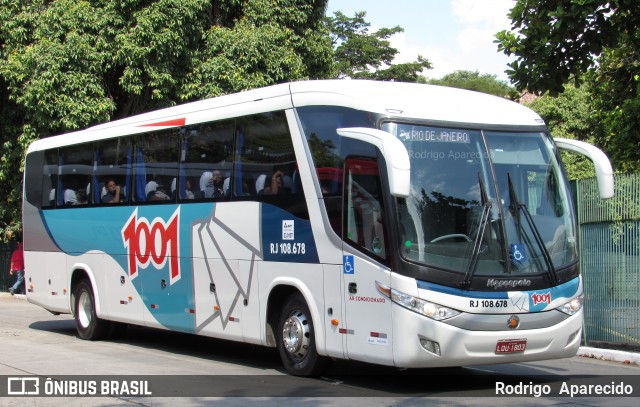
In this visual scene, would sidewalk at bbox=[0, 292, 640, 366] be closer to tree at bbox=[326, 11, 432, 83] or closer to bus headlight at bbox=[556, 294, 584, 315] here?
bus headlight at bbox=[556, 294, 584, 315]

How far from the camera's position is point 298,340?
10719mm

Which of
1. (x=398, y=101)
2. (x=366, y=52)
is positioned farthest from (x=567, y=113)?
(x=398, y=101)

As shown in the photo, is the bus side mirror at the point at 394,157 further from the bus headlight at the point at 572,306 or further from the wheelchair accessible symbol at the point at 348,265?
the bus headlight at the point at 572,306

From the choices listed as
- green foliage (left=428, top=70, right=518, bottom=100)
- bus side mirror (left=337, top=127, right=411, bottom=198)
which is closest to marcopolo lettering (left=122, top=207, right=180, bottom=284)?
bus side mirror (left=337, top=127, right=411, bottom=198)

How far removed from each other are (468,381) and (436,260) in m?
2.26

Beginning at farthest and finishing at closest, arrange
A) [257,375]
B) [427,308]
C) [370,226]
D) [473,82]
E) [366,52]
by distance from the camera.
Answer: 1. [473,82]
2. [366,52]
3. [257,375]
4. [370,226]
5. [427,308]

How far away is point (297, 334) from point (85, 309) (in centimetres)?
658

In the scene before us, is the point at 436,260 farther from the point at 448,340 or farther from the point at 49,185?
the point at 49,185

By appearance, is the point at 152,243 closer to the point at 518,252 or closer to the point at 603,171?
the point at 518,252

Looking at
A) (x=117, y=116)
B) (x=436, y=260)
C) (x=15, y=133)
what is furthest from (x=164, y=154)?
(x=15, y=133)

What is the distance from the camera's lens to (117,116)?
25.5 m

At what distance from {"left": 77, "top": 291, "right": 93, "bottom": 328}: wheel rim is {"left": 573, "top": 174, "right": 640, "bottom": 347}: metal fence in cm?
886

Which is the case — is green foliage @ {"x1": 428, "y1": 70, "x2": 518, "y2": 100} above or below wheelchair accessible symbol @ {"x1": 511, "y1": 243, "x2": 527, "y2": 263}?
above

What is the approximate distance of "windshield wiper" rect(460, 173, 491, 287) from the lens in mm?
9062
